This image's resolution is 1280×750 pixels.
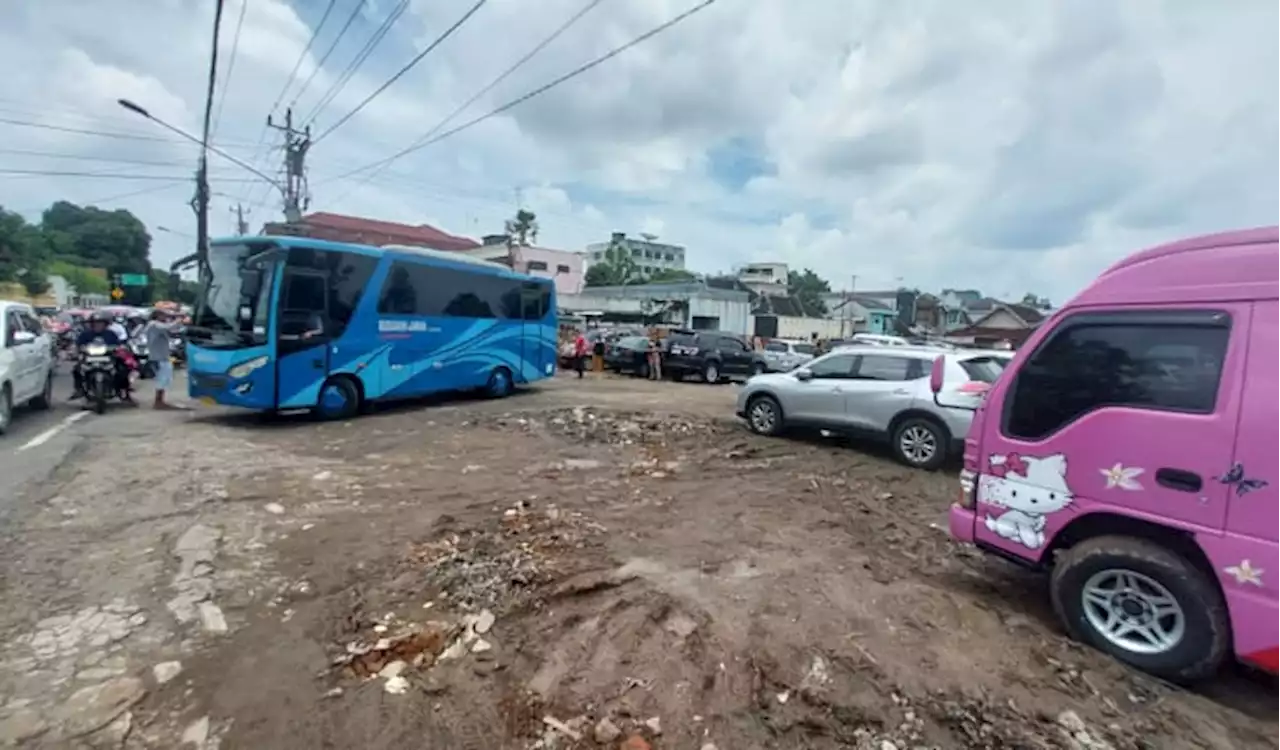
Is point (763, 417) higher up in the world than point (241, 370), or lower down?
lower down

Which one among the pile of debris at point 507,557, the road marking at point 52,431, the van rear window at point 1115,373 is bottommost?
the road marking at point 52,431

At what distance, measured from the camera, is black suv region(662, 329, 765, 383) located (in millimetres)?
21359

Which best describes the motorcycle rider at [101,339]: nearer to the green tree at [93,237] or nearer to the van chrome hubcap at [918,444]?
the van chrome hubcap at [918,444]

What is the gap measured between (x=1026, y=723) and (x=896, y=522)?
10.8 feet

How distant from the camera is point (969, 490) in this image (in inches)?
170

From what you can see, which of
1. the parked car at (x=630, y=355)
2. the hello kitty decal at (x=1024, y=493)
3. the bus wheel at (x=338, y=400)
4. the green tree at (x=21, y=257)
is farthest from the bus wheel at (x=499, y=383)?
the green tree at (x=21, y=257)

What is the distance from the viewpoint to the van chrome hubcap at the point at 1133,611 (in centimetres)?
334

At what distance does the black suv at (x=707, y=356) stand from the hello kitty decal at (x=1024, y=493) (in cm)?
1718

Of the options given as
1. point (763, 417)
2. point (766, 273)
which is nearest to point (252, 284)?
point (763, 417)

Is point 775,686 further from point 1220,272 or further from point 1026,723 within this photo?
point 1220,272

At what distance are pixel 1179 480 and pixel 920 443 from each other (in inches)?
210

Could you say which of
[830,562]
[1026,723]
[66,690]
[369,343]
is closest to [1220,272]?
[1026,723]

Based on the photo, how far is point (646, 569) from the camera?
455 cm

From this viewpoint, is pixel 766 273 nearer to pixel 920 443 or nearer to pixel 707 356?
pixel 707 356
